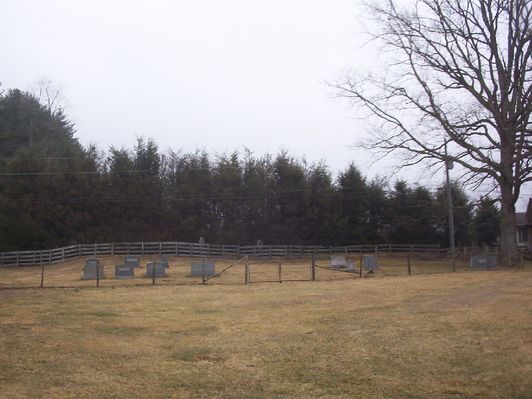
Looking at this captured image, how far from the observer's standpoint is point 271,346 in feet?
36.4

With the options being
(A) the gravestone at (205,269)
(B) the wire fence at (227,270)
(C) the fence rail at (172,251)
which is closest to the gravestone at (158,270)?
(B) the wire fence at (227,270)

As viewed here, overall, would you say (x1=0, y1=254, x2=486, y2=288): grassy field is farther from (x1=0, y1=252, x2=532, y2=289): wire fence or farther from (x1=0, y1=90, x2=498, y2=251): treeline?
(x1=0, y1=90, x2=498, y2=251): treeline

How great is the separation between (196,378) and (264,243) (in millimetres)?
47902

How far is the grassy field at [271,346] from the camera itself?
7969 mm

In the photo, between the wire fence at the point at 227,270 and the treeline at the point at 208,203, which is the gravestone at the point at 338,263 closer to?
the wire fence at the point at 227,270

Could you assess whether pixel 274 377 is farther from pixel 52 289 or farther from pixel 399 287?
pixel 52 289

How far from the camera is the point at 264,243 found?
185ft

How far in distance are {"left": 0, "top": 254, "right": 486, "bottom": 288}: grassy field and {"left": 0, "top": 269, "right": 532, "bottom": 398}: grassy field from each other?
11.6 metres

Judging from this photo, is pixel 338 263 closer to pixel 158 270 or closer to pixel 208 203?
pixel 158 270

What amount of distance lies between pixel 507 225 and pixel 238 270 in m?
16.9

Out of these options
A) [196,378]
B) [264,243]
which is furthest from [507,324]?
[264,243]

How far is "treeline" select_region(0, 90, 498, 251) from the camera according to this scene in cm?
5478

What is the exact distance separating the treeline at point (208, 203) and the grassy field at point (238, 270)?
25.4 ft

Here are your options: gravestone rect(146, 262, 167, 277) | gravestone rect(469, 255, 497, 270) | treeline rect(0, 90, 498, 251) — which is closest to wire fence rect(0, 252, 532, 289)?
gravestone rect(146, 262, 167, 277)
